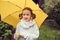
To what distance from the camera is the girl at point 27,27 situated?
525 centimetres

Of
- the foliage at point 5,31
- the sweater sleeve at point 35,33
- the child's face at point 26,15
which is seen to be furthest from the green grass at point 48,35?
the child's face at point 26,15

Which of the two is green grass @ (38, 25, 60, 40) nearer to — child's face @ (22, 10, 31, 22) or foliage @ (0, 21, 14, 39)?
foliage @ (0, 21, 14, 39)

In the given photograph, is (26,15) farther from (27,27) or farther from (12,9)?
(12,9)

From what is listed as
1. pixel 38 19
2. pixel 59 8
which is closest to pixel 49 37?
pixel 59 8

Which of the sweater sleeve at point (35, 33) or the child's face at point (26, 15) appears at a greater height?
the child's face at point (26, 15)

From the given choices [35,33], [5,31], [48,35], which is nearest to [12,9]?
[35,33]

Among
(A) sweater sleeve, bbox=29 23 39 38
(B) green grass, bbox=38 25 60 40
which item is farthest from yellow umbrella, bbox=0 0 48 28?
(B) green grass, bbox=38 25 60 40

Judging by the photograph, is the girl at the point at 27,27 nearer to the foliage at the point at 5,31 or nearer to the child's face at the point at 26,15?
the child's face at the point at 26,15

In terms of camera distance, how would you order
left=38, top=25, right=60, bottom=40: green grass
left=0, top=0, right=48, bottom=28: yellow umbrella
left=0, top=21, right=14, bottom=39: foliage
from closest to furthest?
1. left=0, top=0, right=48, bottom=28: yellow umbrella
2. left=0, top=21, right=14, bottom=39: foliage
3. left=38, top=25, right=60, bottom=40: green grass

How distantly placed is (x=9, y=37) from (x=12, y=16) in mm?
3784

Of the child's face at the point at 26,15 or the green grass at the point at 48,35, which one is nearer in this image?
the child's face at the point at 26,15

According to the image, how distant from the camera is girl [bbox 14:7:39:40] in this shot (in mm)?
5254

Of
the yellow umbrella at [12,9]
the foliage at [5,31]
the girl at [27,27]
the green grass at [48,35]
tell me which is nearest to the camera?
the girl at [27,27]

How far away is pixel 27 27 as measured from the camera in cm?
526
